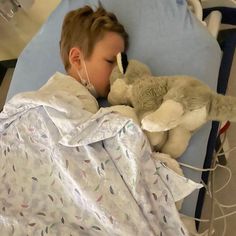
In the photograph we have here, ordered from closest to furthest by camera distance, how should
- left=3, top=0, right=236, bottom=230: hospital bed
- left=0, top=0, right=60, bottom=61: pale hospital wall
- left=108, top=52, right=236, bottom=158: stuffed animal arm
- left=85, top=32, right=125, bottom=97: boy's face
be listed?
left=108, top=52, right=236, bottom=158: stuffed animal arm → left=3, top=0, right=236, bottom=230: hospital bed → left=85, top=32, right=125, bottom=97: boy's face → left=0, top=0, right=60, bottom=61: pale hospital wall

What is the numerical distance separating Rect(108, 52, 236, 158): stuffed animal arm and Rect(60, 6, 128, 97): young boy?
4.3 inches

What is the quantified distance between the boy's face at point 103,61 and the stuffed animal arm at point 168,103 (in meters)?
0.10

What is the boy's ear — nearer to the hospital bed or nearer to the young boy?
the young boy

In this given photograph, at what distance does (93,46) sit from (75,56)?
0.24ft

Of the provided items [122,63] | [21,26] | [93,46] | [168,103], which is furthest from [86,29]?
[21,26]

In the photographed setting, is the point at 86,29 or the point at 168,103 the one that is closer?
the point at 168,103

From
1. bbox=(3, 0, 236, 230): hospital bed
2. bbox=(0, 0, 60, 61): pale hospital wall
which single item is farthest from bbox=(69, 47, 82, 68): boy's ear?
bbox=(0, 0, 60, 61): pale hospital wall

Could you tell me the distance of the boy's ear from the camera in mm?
1422

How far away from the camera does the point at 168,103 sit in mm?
1079

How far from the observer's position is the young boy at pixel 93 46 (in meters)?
1.38

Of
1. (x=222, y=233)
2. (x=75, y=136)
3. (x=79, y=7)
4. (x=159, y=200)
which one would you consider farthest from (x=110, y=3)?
(x=222, y=233)

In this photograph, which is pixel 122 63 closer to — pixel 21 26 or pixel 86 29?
pixel 86 29

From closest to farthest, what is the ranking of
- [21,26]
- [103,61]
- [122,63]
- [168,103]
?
[168,103], [122,63], [103,61], [21,26]

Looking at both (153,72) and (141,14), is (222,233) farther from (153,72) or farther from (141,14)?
(141,14)
